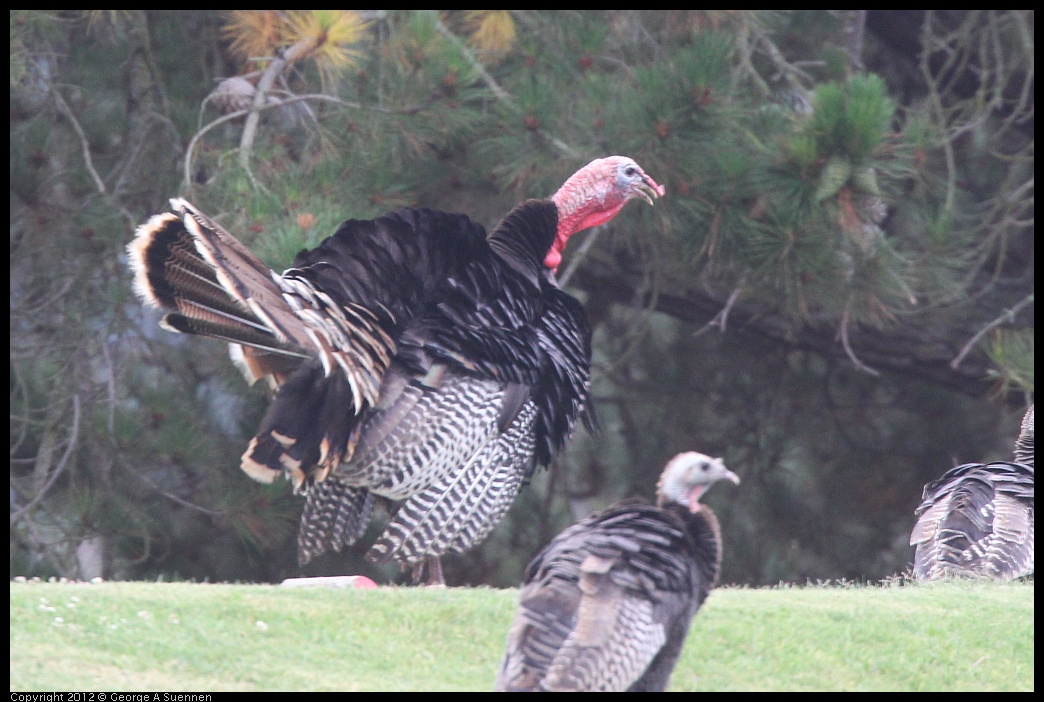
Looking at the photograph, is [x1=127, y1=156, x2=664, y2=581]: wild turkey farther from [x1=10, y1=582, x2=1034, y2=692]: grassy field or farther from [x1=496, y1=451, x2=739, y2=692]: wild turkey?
[x1=496, y1=451, x2=739, y2=692]: wild turkey

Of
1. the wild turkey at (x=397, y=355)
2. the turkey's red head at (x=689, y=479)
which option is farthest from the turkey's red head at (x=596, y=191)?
the turkey's red head at (x=689, y=479)

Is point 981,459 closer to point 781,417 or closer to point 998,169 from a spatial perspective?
point 781,417

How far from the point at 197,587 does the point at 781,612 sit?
197cm

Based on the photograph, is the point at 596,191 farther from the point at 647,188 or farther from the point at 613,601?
the point at 613,601

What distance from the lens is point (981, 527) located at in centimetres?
523

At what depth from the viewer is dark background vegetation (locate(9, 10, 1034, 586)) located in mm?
6262

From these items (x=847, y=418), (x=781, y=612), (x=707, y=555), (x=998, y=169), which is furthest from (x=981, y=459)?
(x=707, y=555)

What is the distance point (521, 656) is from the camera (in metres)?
3.24

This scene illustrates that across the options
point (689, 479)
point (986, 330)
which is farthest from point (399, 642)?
point (986, 330)

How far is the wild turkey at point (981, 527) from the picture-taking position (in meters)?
5.18

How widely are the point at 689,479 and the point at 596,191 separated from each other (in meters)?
2.12

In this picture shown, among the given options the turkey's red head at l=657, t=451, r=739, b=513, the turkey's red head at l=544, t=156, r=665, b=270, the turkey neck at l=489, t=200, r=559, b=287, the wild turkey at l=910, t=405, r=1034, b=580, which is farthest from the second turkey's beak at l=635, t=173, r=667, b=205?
the turkey's red head at l=657, t=451, r=739, b=513

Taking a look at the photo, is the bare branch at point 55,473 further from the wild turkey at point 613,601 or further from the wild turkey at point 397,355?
the wild turkey at point 613,601

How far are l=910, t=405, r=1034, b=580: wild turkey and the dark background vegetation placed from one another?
4.39ft
